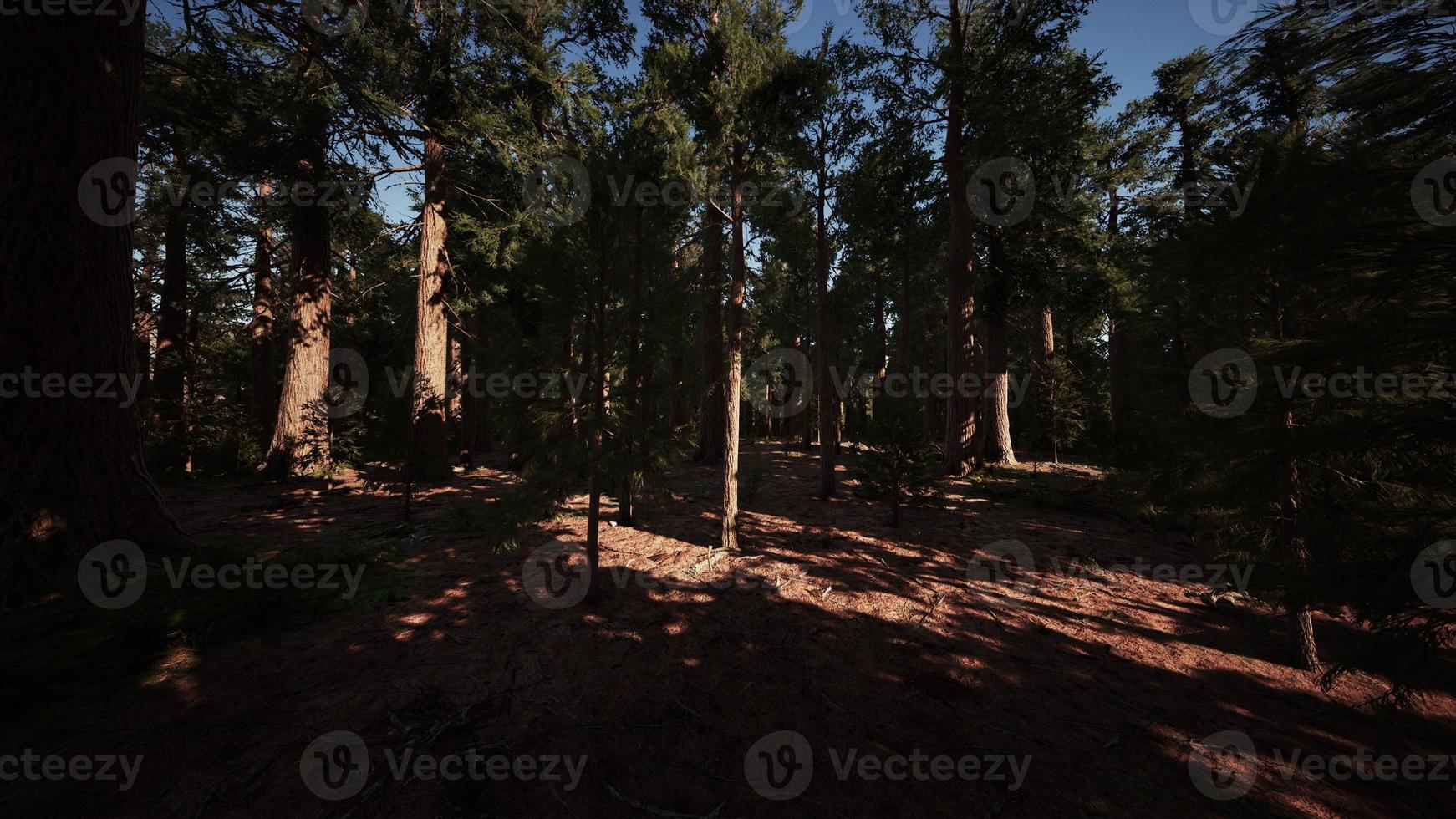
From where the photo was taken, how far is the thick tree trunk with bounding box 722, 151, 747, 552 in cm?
679

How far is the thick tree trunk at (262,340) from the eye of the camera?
42.6 ft

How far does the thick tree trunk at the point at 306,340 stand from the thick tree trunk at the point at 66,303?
658 centimetres

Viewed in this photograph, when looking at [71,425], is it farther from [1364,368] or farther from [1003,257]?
[1003,257]

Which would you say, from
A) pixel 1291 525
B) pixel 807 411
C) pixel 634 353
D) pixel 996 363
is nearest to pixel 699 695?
pixel 634 353

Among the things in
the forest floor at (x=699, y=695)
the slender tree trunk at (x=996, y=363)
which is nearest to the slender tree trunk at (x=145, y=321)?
the forest floor at (x=699, y=695)

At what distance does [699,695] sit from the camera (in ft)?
11.7

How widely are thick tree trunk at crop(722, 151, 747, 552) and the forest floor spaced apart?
2.88ft

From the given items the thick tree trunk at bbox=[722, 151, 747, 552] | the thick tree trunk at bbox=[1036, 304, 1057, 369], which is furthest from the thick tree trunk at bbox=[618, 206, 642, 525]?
the thick tree trunk at bbox=[1036, 304, 1057, 369]

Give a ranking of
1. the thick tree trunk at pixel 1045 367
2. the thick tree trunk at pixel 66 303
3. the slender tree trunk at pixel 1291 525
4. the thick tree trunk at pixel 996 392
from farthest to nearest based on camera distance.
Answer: the thick tree trunk at pixel 1045 367 < the thick tree trunk at pixel 996 392 < the slender tree trunk at pixel 1291 525 < the thick tree trunk at pixel 66 303

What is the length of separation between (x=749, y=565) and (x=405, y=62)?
12.8 metres

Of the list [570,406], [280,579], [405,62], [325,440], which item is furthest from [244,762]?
[405,62]

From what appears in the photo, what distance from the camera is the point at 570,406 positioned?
204 inches

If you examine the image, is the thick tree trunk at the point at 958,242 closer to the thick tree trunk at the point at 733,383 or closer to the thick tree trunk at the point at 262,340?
the thick tree trunk at the point at 733,383

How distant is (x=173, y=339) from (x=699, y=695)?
19.3 m
